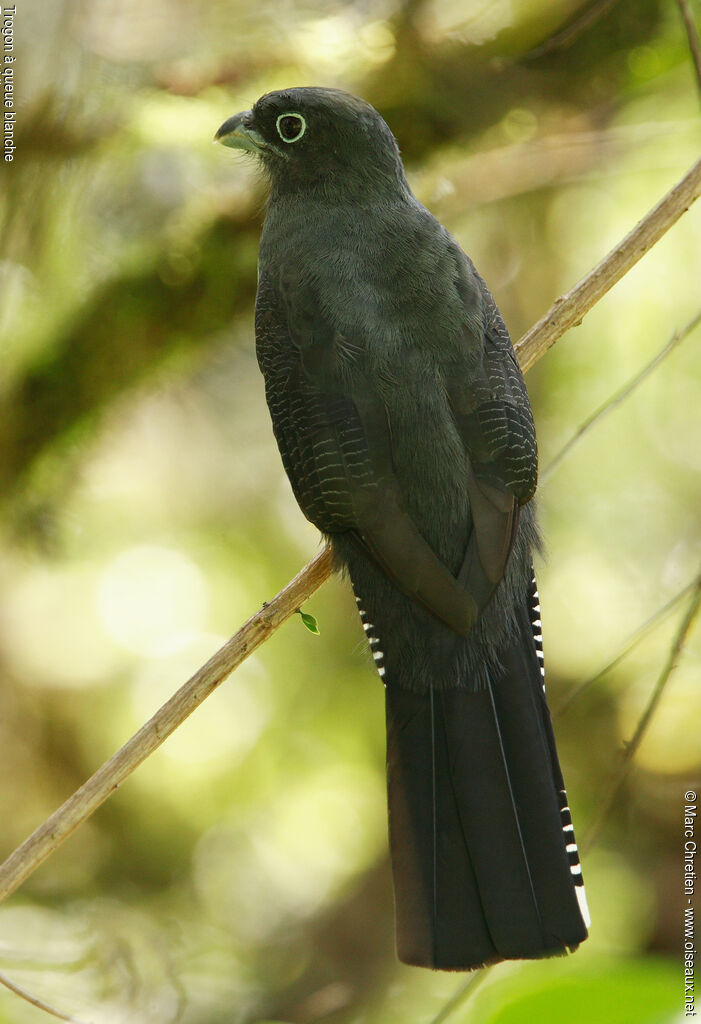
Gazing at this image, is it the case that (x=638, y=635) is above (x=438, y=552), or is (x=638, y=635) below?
below

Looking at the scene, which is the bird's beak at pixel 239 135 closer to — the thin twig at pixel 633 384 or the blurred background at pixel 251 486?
the blurred background at pixel 251 486

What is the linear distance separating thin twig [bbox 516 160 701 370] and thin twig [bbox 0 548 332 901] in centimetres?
88

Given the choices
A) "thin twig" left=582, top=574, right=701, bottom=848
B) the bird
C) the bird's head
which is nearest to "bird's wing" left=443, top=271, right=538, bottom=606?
the bird

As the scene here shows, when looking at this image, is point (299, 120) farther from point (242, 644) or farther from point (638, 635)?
point (638, 635)

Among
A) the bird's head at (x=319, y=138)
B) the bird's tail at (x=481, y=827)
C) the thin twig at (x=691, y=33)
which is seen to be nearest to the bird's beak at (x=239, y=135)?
the bird's head at (x=319, y=138)

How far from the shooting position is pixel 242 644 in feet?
8.10

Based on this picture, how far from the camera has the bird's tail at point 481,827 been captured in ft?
7.86

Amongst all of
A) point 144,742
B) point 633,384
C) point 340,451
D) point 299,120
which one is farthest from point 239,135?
point 144,742

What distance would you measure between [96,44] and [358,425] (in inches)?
70.0

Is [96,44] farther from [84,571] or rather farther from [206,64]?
[84,571]

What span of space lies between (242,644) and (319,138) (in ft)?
4.74

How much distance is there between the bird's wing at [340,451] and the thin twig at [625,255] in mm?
502

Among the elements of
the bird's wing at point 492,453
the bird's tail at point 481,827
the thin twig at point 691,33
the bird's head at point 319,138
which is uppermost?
the bird's head at point 319,138

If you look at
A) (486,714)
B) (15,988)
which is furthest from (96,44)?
(15,988)
